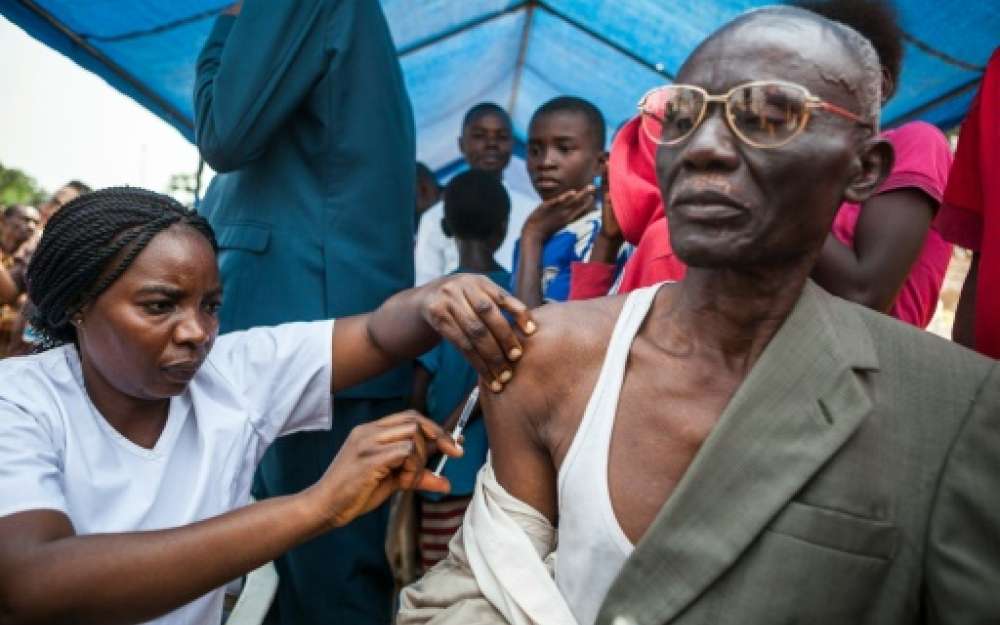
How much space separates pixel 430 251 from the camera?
188 inches

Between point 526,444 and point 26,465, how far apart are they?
937 mm

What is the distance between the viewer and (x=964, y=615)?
1.31 metres

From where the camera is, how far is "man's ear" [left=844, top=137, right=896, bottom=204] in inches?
58.1

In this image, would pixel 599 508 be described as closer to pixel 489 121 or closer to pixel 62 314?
pixel 62 314

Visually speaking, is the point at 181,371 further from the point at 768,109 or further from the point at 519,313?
the point at 768,109

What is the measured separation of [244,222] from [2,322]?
174 inches

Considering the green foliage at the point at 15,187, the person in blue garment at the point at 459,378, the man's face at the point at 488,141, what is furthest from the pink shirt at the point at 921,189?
the green foliage at the point at 15,187

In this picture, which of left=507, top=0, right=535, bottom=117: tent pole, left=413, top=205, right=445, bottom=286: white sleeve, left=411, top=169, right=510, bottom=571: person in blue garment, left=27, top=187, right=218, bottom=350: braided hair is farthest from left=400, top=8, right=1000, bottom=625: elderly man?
left=507, top=0, right=535, bottom=117: tent pole

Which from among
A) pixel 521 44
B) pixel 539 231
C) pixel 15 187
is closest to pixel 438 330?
pixel 539 231

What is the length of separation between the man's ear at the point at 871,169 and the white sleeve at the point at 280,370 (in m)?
1.29

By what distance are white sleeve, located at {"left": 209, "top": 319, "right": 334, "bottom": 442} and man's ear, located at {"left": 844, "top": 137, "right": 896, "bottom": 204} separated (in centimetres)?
129

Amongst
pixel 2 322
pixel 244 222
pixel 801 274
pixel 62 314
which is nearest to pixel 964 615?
pixel 801 274

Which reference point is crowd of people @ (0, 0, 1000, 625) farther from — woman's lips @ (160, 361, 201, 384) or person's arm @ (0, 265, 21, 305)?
person's arm @ (0, 265, 21, 305)

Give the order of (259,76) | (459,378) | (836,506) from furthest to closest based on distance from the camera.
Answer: (459,378)
(259,76)
(836,506)
